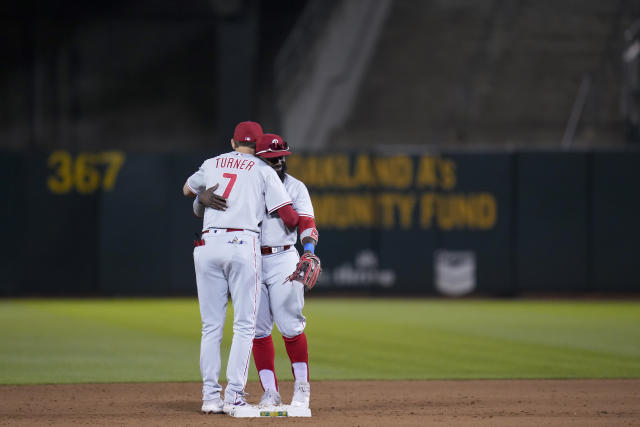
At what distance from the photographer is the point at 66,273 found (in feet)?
59.9

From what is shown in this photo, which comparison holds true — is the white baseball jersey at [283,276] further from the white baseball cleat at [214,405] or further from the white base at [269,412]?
the white baseball cleat at [214,405]

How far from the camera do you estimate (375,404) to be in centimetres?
758

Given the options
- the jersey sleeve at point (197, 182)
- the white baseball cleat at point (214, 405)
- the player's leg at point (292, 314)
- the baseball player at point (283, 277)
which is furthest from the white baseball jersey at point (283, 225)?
the white baseball cleat at point (214, 405)

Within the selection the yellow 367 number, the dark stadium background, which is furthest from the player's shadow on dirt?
the yellow 367 number

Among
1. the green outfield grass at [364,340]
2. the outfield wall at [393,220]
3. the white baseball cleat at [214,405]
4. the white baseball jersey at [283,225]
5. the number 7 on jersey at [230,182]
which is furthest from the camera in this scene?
the outfield wall at [393,220]

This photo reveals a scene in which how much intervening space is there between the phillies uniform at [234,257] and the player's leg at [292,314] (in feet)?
0.71

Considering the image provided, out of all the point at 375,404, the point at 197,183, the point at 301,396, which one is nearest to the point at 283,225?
the point at 197,183

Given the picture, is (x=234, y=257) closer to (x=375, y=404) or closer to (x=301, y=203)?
(x=301, y=203)

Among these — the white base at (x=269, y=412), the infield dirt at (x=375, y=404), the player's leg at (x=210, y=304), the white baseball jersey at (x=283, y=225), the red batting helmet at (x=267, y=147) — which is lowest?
the infield dirt at (x=375, y=404)

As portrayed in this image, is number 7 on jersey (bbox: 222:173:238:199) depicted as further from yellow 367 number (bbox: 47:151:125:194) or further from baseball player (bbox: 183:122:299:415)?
yellow 367 number (bbox: 47:151:125:194)

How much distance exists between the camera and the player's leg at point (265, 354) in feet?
23.7

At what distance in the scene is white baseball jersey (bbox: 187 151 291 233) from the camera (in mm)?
6832

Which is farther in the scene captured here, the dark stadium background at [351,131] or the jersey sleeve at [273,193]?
the dark stadium background at [351,131]

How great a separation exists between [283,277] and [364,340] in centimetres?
538
